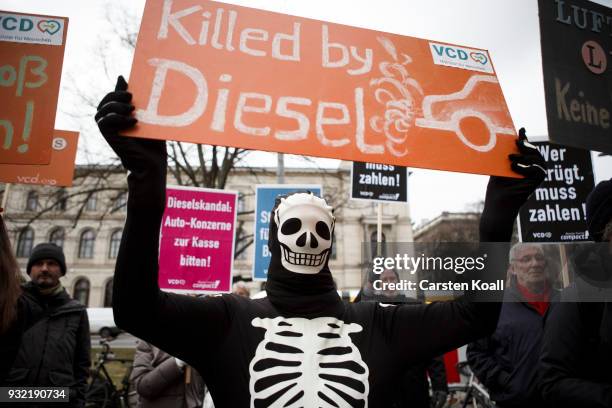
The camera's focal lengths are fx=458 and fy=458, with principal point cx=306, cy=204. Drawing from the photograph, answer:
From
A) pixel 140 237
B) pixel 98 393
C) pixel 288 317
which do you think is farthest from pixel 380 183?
pixel 140 237

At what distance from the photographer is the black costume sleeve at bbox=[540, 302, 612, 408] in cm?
221

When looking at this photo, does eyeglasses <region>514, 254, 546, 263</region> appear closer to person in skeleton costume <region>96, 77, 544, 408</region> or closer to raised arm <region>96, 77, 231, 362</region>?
person in skeleton costume <region>96, 77, 544, 408</region>

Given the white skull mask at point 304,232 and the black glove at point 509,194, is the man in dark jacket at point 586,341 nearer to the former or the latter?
the black glove at point 509,194

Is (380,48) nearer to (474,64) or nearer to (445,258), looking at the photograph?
(474,64)

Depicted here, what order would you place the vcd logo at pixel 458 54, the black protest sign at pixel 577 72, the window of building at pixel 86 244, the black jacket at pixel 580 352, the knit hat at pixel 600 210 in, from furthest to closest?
the window of building at pixel 86 244
the black protest sign at pixel 577 72
the vcd logo at pixel 458 54
the knit hat at pixel 600 210
the black jacket at pixel 580 352

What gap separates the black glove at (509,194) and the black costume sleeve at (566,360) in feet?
2.57

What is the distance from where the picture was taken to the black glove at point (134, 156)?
1.71 meters

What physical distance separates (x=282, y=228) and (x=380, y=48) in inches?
43.5

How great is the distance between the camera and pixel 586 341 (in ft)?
7.61

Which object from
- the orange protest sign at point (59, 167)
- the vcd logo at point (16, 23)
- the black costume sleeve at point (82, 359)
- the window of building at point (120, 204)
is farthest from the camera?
the window of building at point (120, 204)

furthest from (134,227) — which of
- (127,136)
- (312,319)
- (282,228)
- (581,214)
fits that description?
(581,214)

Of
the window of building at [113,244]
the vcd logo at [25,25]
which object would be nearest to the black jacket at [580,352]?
the vcd logo at [25,25]

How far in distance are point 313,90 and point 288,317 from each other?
1.08m

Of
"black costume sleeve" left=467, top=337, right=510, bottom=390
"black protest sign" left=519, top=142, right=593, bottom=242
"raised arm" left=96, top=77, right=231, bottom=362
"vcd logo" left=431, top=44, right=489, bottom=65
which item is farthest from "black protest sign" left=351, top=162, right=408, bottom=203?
"raised arm" left=96, top=77, right=231, bottom=362
